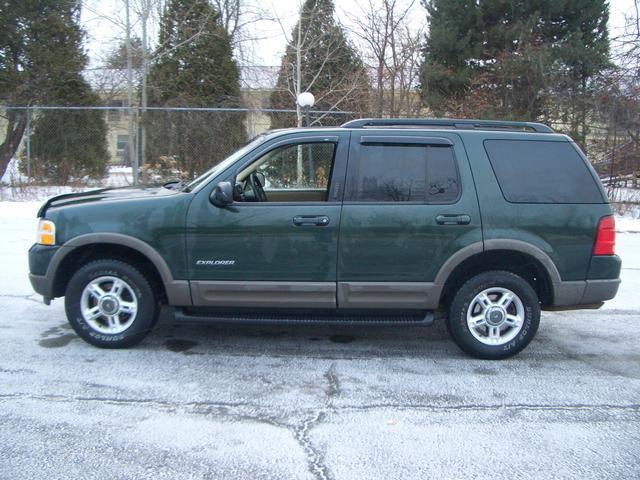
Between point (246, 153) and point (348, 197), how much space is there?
0.92 m

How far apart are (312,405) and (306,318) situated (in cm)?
92

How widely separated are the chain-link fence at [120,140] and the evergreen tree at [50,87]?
0.03 meters

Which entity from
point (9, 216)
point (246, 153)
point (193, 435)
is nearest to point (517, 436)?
point (193, 435)

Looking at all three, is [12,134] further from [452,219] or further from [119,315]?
[452,219]

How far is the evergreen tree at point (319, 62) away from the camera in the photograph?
19750 millimetres

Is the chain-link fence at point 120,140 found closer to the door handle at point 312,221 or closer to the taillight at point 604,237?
the door handle at point 312,221

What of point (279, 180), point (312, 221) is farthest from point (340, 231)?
→ point (279, 180)

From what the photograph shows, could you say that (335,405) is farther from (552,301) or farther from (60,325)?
(60,325)

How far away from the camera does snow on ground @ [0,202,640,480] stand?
3.06 m

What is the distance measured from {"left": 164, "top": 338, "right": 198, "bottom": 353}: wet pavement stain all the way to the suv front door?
54 cm

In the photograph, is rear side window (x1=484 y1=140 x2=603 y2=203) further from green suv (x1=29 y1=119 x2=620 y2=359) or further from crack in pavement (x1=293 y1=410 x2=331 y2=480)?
crack in pavement (x1=293 y1=410 x2=331 y2=480)

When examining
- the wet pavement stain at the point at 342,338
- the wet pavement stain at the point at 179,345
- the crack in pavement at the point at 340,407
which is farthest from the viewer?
the wet pavement stain at the point at 342,338

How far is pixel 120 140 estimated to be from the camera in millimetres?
15805

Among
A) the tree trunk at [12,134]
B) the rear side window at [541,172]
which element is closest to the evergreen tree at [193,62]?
the tree trunk at [12,134]
